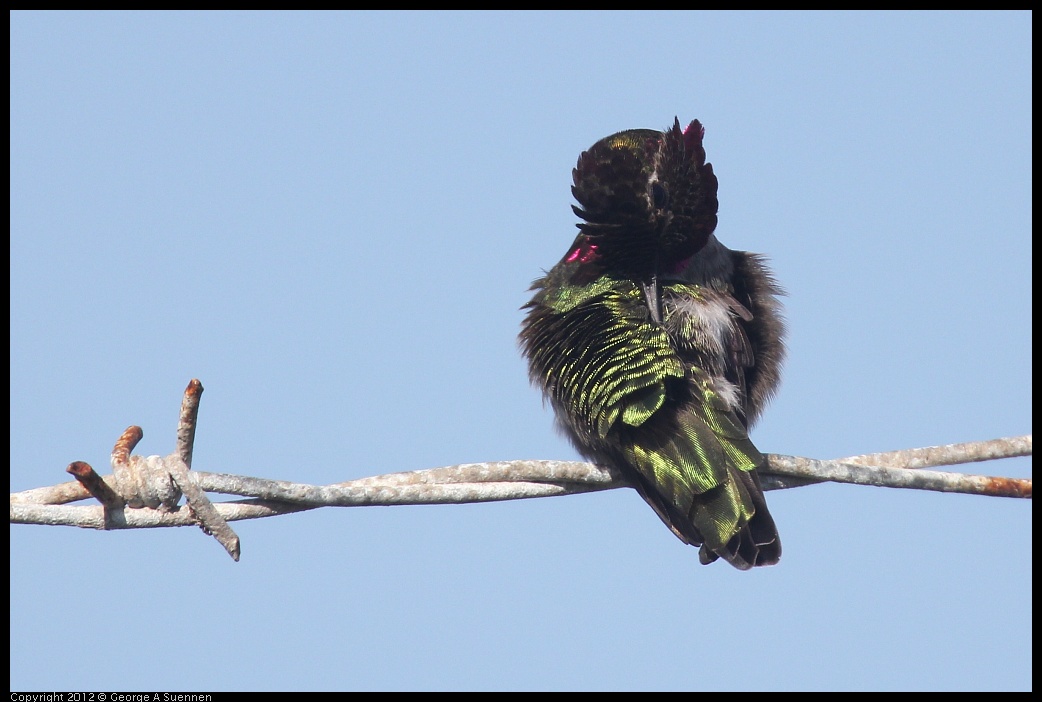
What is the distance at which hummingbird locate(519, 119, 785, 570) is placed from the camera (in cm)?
535

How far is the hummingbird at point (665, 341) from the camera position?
17.5ft

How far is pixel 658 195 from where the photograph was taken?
6.30m

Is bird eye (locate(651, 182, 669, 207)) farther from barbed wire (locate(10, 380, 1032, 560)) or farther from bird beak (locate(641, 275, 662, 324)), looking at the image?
A: barbed wire (locate(10, 380, 1032, 560))

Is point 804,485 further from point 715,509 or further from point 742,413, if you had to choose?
point 742,413

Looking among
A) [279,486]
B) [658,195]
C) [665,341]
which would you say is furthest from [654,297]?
[279,486]

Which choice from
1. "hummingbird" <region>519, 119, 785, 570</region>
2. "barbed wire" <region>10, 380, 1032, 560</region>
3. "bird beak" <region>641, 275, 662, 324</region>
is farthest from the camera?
"bird beak" <region>641, 275, 662, 324</region>

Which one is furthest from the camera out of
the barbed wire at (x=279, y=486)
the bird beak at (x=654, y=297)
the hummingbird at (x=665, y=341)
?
the bird beak at (x=654, y=297)

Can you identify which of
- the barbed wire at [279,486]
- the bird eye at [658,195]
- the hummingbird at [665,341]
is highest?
the bird eye at [658,195]

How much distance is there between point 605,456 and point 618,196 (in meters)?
1.41

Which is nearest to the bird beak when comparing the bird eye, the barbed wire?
the bird eye

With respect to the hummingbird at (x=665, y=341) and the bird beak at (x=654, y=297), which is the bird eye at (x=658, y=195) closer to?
the hummingbird at (x=665, y=341)

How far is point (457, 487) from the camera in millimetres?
4426

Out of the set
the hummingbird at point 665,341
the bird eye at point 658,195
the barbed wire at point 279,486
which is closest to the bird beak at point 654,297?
the hummingbird at point 665,341
